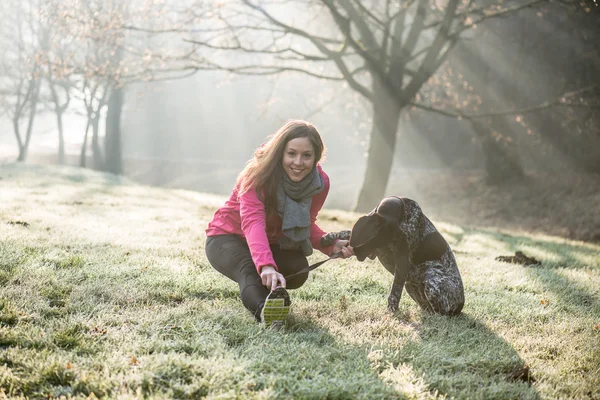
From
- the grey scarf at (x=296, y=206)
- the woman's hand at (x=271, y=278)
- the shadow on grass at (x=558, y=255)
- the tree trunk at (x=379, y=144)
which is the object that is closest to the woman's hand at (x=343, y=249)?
the grey scarf at (x=296, y=206)

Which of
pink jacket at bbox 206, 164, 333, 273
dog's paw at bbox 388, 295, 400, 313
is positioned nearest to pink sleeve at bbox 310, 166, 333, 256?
pink jacket at bbox 206, 164, 333, 273

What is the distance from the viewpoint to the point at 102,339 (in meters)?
3.09

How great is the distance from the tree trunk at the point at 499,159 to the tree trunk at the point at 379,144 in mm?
8489

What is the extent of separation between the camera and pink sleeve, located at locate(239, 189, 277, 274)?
3426mm

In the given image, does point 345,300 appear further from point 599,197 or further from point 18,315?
point 599,197

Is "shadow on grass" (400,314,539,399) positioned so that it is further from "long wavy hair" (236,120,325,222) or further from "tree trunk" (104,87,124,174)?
"tree trunk" (104,87,124,174)

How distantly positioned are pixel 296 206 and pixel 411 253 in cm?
Answer: 110

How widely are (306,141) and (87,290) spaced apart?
210 cm

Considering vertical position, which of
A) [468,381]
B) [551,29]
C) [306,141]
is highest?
[551,29]

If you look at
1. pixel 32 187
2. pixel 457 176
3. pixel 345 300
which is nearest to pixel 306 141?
pixel 345 300

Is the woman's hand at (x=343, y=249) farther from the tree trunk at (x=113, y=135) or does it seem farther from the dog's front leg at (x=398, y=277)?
the tree trunk at (x=113, y=135)

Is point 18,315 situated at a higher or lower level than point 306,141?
lower

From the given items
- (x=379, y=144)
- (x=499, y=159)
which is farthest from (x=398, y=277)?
(x=499, y=159)

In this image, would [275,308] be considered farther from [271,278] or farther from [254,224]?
[254,224]
